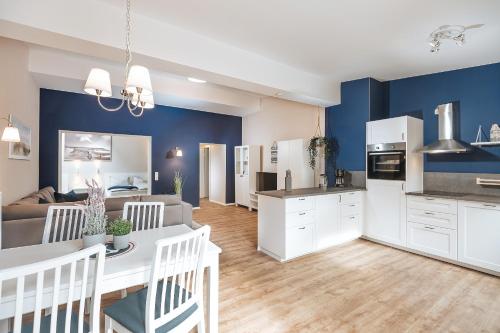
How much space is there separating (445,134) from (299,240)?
2575 millimetres

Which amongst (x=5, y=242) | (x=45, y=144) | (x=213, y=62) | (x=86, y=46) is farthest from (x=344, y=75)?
(x=45, y=144)

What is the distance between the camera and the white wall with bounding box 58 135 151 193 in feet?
23.7

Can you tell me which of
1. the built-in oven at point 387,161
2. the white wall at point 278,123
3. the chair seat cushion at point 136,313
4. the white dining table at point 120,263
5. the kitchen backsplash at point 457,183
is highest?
the white wall at point 278,123

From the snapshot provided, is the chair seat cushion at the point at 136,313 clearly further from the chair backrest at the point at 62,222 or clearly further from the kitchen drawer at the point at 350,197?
the kitchen drawer at the point at 350,197

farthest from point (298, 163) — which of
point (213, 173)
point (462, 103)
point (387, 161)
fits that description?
point (213, 173)

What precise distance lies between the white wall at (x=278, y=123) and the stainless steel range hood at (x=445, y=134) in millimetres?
3221

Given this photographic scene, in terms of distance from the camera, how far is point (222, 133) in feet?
23.5

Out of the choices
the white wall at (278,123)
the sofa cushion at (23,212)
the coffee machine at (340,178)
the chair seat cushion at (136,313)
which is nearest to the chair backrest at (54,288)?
the chair seat cushion at (136,313)

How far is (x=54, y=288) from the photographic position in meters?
0.99

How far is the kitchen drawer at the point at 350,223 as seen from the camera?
385 centimetres

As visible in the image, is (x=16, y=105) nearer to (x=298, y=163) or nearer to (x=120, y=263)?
(x=120, y=263)

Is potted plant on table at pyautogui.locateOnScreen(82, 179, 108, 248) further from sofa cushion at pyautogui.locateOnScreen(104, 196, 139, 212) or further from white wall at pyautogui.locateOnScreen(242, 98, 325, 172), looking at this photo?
white wall at pyautogui.locateOnScreen(242, 98, 325, 172)

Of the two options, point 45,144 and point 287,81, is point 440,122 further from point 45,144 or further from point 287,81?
point 45,144

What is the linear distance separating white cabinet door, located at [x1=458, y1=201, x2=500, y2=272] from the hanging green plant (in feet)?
6.82
